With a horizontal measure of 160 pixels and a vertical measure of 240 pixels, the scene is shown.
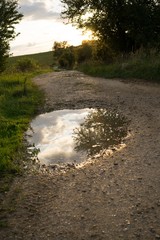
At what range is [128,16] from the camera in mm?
22984

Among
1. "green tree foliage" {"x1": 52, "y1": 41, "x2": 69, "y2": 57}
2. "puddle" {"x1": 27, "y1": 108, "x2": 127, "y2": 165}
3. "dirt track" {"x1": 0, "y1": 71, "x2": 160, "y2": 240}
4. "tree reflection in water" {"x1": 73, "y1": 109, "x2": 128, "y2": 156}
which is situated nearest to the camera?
"dirt track" {"x1": 0, "y1": 71, "x2": 160, "y2": 240}

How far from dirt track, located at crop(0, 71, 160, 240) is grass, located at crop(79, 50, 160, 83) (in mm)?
8313

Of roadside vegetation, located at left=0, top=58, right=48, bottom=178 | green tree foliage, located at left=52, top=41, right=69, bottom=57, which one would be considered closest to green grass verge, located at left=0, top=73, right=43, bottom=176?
roadside vegetation, located at left=0, top=58, right=48, bottom=178

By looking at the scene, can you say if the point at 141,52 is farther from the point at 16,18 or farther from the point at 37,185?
the point at 37,185

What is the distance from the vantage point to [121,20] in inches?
997

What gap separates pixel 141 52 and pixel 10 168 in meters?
14.7

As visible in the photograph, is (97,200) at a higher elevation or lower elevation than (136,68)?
lower

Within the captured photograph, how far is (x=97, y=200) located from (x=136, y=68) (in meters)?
13.2

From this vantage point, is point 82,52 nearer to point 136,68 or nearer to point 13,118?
point 136,68

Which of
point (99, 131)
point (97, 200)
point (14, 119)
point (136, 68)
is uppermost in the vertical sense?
point (136, 68)

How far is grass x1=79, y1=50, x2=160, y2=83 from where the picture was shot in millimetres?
16938

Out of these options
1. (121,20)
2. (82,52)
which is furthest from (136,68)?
(82,52)

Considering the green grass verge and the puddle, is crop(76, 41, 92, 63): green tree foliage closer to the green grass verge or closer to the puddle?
the green grass verge

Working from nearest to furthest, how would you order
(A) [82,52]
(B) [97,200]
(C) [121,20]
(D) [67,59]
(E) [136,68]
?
1. (B) [97,200]
2. (E) [136,68]
3. (C) [121,20]
4. (A) [82,52]
5. (D) [67,59]
